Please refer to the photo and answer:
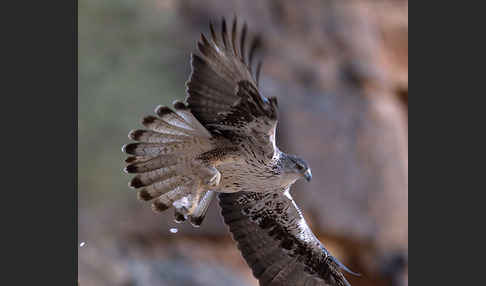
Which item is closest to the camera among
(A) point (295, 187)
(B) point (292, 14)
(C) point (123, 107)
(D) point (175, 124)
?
(D) point (175, 124)

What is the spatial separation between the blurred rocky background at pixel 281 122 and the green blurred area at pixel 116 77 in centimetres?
1

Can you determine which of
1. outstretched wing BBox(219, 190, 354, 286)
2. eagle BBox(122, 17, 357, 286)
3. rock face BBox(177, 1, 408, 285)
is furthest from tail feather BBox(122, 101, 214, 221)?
rock face BBox(177, 1, 408, 285)

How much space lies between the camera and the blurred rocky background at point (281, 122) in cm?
502

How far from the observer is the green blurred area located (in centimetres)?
502

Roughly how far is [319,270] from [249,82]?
1.60 meters

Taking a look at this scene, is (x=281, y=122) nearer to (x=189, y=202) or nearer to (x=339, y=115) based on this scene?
(x=339, y=115)

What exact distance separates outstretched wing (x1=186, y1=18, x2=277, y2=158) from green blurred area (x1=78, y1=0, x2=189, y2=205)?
8.20ft

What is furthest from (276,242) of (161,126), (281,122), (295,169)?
(281,122)

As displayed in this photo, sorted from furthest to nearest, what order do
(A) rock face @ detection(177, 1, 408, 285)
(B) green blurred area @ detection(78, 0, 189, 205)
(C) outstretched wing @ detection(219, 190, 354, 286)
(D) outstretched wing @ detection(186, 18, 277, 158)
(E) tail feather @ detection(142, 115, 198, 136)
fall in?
(A) rock face @ detection(177, 1, 408, 285) < (B) green blurred area @ detection(78, 0, 189, 205) < (C) outstretched wing @ detection(219, 190, 354, 286) < (E) tail feather @ detection(142, 115, 198, 136) < (D) outstretched wing @ detection(186, 18, 277, 158)

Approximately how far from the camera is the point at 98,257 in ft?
15.8

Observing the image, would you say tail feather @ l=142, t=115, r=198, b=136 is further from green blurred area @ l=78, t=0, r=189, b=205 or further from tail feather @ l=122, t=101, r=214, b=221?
green blurred area @ l=78, t=0, r=189, b=205

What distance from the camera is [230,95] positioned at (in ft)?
8.82

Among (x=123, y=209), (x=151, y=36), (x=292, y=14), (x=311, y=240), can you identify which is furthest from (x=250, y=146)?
(x=292, y=14)

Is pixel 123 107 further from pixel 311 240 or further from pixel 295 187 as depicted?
pixel 311 240
